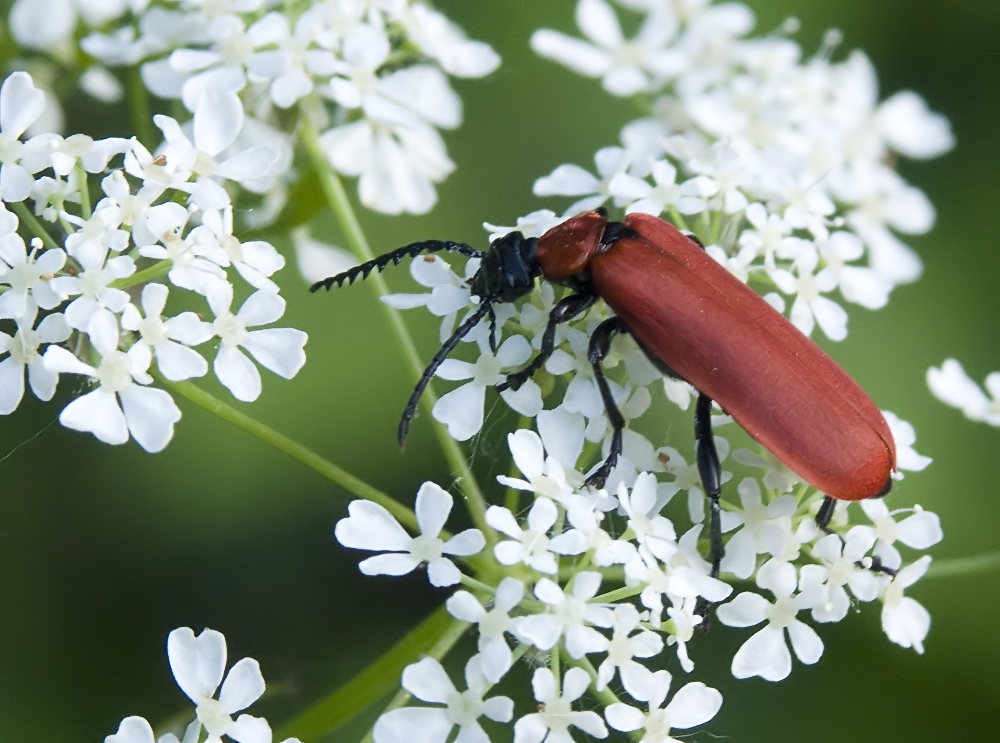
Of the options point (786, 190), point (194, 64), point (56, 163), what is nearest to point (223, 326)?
point (56, 163)

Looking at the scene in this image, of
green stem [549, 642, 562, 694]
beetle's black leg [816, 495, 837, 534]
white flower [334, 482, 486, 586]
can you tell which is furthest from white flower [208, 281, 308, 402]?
beetle's black leg [816, 495, 837, 534]

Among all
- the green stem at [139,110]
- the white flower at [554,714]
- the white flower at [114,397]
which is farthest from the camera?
the green stem at [139,110]

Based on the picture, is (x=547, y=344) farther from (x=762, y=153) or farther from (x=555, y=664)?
(x=762, y=153)

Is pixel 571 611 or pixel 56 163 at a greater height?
pixel 56 163

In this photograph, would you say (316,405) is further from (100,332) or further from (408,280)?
(100,332)

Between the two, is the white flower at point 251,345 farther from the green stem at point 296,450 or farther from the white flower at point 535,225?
the white flower at point 535,225

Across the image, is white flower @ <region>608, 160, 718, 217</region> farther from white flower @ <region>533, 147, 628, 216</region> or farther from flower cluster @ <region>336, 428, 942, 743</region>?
flower cluster @ <region>336, 428, 942, 743</region>

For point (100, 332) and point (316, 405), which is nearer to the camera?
point (100, 332)

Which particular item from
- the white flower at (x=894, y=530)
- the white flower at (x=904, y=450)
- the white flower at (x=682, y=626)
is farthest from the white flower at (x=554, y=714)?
the white flower at (x=904, y=450)
